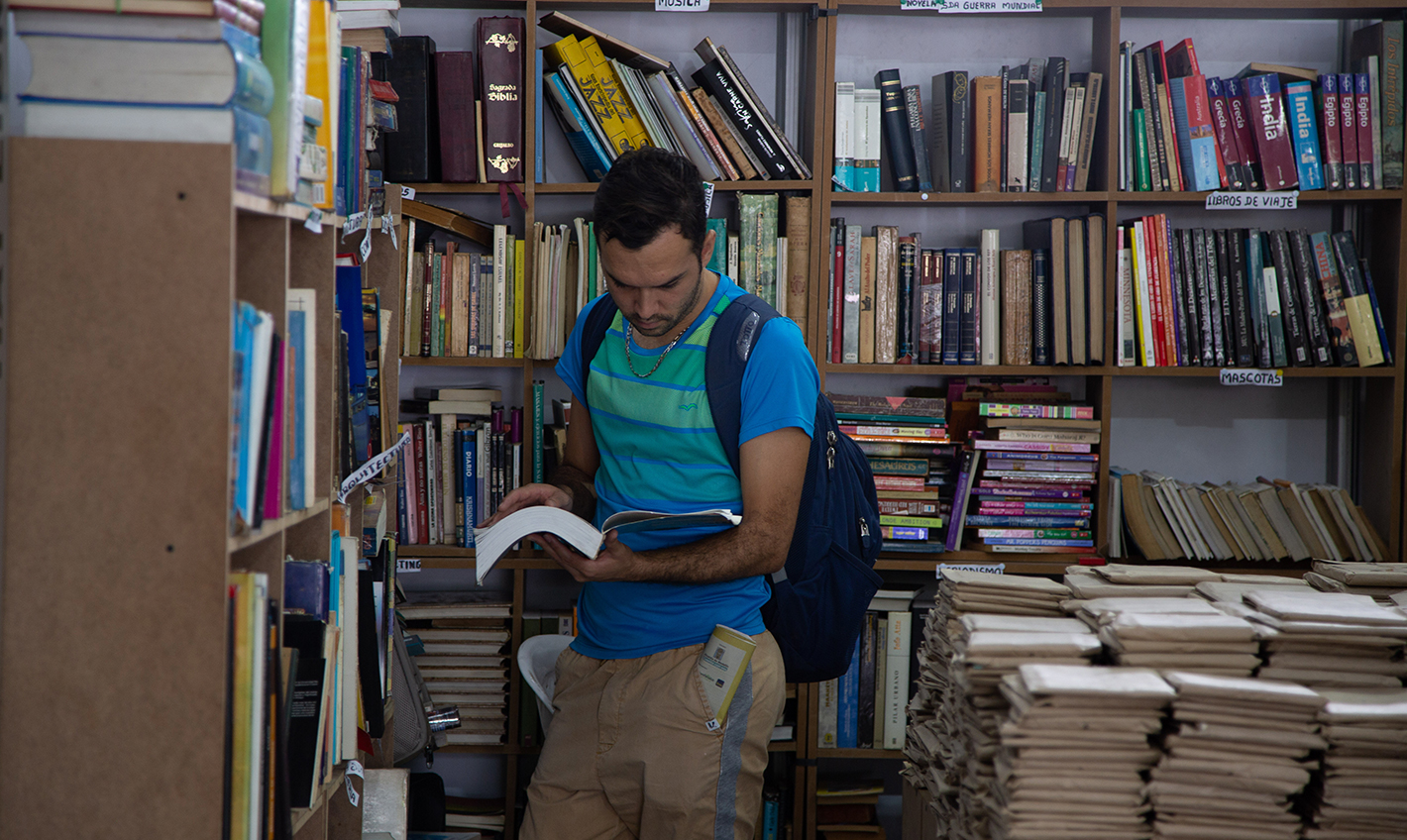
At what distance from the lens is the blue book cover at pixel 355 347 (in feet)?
5.48

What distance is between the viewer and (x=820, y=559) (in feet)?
6.14

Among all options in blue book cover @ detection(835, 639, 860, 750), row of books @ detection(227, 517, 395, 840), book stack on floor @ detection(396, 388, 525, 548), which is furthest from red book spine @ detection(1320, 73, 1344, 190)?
row of books @ detection(227, 517, 395, 840)

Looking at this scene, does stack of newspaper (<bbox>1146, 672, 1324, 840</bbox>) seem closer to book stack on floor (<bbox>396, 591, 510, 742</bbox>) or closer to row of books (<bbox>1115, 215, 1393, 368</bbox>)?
row of books (<bbox>1115, 215, 1393, 368</bbox>)

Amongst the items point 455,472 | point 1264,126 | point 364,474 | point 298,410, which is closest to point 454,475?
point 455,472

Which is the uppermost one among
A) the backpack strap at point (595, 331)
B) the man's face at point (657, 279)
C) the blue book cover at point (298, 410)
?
the man's face at point (657, 279)

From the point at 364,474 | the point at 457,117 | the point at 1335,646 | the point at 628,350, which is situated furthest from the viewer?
the point at 457,117

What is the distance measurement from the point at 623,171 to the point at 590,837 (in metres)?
1.14

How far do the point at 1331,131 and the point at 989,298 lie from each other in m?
0.95

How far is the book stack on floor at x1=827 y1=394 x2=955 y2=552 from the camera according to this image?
A: 2574mm

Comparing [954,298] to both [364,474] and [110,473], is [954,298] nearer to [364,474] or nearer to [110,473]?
[364,474]

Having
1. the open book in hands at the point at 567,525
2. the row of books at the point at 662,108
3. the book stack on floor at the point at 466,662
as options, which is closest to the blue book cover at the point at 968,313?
the row of books at the point at 662,108

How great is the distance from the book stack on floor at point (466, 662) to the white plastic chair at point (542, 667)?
467mm

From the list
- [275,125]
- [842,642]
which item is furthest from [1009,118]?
[275,125]

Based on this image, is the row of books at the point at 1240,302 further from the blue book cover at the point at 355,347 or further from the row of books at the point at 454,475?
the blue book cover at the point at 355,347
